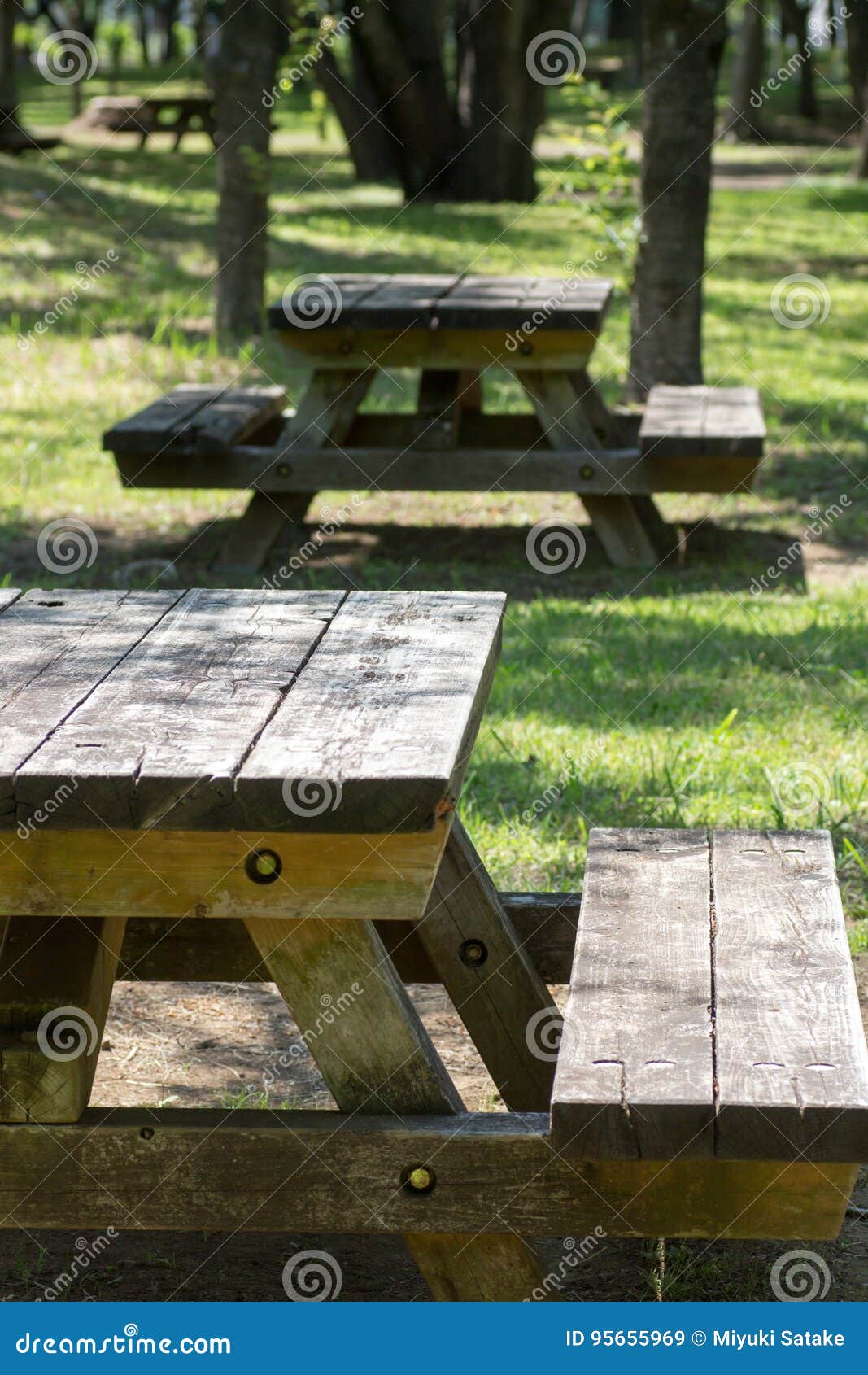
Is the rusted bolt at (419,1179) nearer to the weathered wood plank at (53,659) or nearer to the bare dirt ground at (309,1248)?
the bare dirt ground at (309,1248)

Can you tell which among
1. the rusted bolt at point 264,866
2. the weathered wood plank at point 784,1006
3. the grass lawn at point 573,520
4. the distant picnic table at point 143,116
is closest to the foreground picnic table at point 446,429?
the grass lawn at point 573,520

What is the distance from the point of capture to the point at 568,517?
7832mm

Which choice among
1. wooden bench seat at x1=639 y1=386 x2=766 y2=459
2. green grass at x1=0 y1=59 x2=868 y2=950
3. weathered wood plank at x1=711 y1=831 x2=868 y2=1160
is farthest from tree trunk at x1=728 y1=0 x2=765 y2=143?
weathered wood plank at x1=711 y1=831 x2=868 y2=1160

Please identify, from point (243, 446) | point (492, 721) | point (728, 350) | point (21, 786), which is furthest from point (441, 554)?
point (21, 786)

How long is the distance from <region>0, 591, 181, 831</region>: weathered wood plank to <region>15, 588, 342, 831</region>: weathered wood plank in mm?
11

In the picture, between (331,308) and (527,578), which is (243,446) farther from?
(527,578)

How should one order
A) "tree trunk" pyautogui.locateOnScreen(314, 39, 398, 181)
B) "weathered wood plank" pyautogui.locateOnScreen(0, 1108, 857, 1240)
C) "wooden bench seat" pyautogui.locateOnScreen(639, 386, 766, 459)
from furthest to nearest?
"tree trunk" pyautogui.locateOnScreen(314, 39, 398, 181)
"wooden bench seat" pyautogui.locateOnScreen(639, 386, 766, 459)
"weathered wood plank" pyautogui.locateOnScreen(0, 1108, 857, 1240)

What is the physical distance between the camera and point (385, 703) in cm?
205

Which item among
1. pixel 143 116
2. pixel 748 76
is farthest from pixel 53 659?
pixel 748 76

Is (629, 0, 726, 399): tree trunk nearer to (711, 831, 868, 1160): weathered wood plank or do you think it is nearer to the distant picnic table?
(711, 831, 868, 1160): weathered wood plank

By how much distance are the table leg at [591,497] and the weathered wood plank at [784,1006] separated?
13.9 ft

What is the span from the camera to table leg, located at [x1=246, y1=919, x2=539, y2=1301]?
2.10m

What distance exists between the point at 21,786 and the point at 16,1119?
556 mm

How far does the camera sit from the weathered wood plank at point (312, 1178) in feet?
6.65
